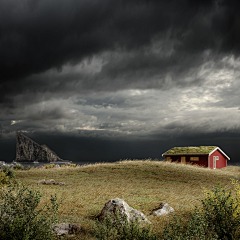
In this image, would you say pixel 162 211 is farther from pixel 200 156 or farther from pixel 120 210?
pixel 200 156

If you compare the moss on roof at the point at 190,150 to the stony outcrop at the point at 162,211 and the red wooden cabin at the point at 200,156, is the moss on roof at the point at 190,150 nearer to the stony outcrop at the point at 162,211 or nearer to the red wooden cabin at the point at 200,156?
the red wooden cabin at the point at 200,156

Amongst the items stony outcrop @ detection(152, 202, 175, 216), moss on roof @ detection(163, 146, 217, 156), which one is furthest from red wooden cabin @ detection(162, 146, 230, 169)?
stony outcrop @ detection(152, 202, 175, 216)

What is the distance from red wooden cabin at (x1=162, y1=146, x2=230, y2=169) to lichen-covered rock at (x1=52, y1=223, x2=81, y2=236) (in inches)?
1139

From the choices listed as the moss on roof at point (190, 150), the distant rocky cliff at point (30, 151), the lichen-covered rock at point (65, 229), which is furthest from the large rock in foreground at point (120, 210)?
the distant rocky cliff at point (30, 151)

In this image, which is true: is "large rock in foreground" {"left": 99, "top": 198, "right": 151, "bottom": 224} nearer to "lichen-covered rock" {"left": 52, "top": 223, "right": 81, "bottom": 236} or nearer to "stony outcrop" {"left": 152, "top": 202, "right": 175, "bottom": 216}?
"lichen-covered rock" {"left": 52, "top": 223, "right": 81, "bottom": 236}

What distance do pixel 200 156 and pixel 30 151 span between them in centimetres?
11732

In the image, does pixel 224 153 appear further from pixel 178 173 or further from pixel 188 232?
pixel 188 232

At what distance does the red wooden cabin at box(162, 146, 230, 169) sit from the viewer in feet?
101

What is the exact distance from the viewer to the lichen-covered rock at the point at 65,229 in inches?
204

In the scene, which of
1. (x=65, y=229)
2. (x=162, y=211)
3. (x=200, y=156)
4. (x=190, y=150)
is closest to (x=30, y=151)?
(x=190, y=150)

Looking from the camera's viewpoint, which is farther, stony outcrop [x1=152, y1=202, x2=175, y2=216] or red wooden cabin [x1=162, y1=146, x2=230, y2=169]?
red wooden cabin [x1=162, y1=146, x2=230, y2=169]

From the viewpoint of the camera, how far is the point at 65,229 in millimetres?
5332

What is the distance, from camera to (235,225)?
499 cm

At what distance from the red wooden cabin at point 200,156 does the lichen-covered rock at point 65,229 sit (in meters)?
28.9
